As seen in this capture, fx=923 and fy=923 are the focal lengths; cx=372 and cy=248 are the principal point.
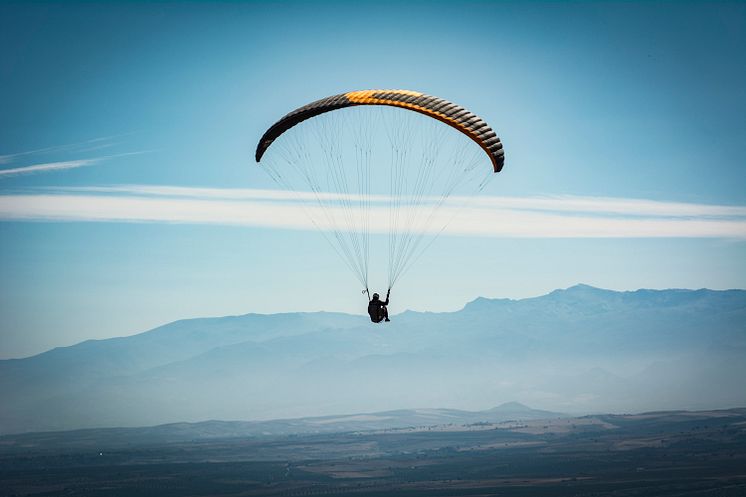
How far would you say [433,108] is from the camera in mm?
59312

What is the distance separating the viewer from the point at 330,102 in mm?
62281

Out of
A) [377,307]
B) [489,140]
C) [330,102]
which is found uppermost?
[330,102]

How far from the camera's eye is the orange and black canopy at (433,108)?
5850cm

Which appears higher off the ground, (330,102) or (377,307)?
(330,102)

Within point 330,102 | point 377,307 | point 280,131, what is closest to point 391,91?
point 330,102

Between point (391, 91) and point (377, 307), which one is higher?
point (391, 91)

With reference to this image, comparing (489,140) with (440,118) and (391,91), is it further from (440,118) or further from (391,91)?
(391,91)

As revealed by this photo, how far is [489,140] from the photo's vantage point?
5847 centimetres

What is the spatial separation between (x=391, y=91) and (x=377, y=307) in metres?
14.4

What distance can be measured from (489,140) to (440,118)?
135 inches

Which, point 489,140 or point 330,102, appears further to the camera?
point 330,102

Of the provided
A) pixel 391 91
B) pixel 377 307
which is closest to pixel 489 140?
pixel 391 91

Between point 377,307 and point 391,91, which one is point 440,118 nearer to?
point 391,91

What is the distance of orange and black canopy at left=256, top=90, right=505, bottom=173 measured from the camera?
5850cm
